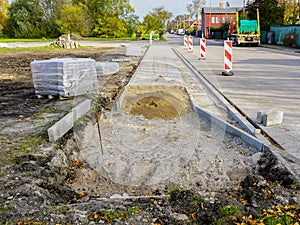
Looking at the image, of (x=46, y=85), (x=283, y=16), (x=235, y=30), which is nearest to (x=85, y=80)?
(x=46, y=85)

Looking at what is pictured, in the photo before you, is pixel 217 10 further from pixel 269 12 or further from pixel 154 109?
pixel 154 109

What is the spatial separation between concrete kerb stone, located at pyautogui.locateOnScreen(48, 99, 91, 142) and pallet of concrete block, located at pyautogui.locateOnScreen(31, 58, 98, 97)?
1.16 m

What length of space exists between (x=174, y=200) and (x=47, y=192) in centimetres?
145

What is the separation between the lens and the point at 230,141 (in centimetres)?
531

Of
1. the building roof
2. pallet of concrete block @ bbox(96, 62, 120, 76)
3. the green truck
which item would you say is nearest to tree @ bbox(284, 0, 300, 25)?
the green truck

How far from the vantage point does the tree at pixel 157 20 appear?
4469 cm

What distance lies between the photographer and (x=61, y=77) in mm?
7434

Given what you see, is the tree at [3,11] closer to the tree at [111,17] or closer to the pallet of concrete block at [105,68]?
the tree at [111,17]

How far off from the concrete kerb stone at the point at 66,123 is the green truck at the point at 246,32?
2676 cm

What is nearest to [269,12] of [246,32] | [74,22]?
[246,32]

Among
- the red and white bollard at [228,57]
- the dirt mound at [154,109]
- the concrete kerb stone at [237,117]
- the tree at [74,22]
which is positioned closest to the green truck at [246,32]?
the red and white bollard at [228,57]

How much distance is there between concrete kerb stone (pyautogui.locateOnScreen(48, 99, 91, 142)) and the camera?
196 inches

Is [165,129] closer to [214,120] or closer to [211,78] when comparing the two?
[214,120]

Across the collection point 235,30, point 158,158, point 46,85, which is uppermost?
point 235,30
